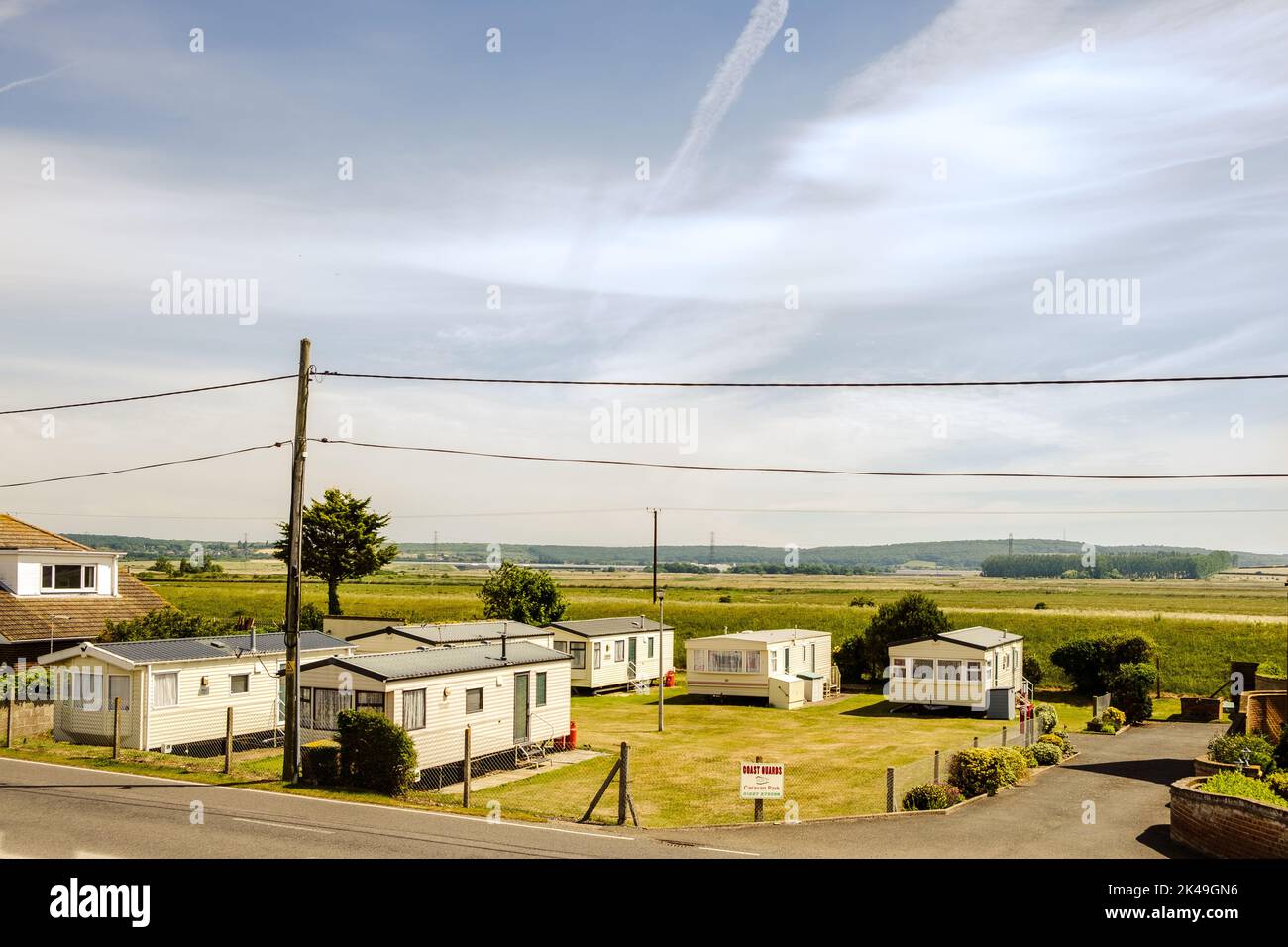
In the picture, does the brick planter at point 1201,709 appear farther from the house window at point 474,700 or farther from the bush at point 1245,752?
the house window at point 474,700

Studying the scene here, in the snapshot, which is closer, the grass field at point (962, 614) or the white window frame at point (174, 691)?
the white window frame at point (174, 691)

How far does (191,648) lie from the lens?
29891mm

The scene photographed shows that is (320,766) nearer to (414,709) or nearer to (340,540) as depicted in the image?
(414,709)

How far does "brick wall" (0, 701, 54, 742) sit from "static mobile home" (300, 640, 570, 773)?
8616mm

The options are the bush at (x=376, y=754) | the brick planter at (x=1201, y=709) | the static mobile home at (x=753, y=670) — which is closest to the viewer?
the bush at (x=376, y=754)

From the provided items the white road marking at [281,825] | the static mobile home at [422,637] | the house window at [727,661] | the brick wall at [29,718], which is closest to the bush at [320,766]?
the white road marking at [281,825]

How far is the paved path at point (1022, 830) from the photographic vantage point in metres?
18.7

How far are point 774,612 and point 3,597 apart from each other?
53.0 metres

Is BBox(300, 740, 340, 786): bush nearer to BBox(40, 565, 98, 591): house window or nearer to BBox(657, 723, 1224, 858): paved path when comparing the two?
BBox(657, 723, 1224, 858): paved path

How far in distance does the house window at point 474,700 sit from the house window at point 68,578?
65.6ft

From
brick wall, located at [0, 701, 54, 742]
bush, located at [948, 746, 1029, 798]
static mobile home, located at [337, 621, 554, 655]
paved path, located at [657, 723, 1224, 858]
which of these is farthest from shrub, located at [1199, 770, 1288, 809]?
brick wall, located at [0, 701, 54, 742]
